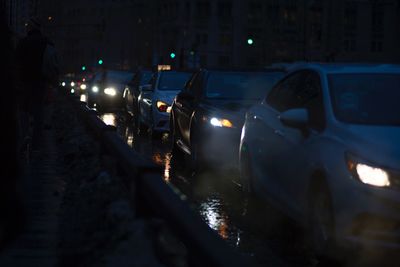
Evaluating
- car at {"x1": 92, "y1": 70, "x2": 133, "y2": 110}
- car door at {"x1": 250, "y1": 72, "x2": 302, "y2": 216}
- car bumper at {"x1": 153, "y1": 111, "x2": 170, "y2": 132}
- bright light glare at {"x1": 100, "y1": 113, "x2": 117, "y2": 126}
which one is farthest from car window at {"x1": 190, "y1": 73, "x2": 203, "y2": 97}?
car at {"x1": 92, "y1": 70, "x2": 133, "y2": 110}

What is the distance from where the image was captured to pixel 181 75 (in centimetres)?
2042

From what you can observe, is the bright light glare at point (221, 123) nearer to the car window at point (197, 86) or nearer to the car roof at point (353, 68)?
the car window at point (197, 86)

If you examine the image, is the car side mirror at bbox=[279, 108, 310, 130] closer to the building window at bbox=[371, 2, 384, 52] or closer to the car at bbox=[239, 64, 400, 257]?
the car at bbox=[239, 64, 400, 257]

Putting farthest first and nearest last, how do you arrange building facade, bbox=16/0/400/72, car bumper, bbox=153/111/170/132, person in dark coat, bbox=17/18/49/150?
1. building facade, bbox=16/0/400/72
2. car bumper, bbox=153/111/170/132
3. person in dark coat, bbox=17/18/49/150

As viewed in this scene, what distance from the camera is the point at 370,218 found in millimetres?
5980

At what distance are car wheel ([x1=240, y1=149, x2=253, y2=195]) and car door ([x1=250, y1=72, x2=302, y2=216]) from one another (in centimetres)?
31

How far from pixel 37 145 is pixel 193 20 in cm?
10574

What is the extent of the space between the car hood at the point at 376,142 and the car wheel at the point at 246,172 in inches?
99.2

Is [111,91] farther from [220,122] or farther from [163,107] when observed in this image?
[220,122]

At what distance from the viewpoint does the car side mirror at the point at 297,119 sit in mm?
7133

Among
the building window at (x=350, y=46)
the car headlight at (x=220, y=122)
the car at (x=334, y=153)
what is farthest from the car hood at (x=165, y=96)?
the building window at (x=350, y=46)

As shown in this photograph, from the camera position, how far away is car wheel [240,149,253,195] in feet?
29.7

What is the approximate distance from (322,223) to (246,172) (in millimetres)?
2798

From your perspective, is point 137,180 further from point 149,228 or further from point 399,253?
point 399,253
